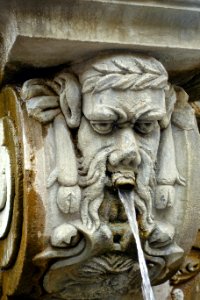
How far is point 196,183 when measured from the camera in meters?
2.04

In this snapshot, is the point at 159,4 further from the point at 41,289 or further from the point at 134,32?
the point at 41,289

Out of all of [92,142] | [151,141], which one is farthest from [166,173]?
[92,142]

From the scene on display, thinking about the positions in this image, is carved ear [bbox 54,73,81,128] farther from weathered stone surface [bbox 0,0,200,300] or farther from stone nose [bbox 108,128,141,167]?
stone nose [bbox 108,128,141,167]

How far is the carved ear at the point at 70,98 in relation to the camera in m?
Result: 1.91

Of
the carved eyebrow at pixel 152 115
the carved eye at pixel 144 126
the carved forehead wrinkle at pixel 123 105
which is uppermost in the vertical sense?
the carved forehead wrinkle at pixel 123 105

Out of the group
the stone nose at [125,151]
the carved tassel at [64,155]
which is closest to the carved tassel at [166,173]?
the stone nose at [125,151]

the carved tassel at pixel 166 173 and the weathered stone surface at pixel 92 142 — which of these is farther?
the carved tassel at pixel 166 173

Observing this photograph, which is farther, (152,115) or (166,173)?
(166,173)

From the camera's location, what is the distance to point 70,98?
75.2 inches

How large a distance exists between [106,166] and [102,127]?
0.31 ft

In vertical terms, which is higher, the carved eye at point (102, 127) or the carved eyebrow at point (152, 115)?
the carved eyebrow at point (152, 115)

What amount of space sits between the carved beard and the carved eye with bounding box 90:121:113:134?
0.04 meters

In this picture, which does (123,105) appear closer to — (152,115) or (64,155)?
(152,115)

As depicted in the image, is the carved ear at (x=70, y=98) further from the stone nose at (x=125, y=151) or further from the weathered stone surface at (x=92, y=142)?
the stone nose at (x=125, y=151)
